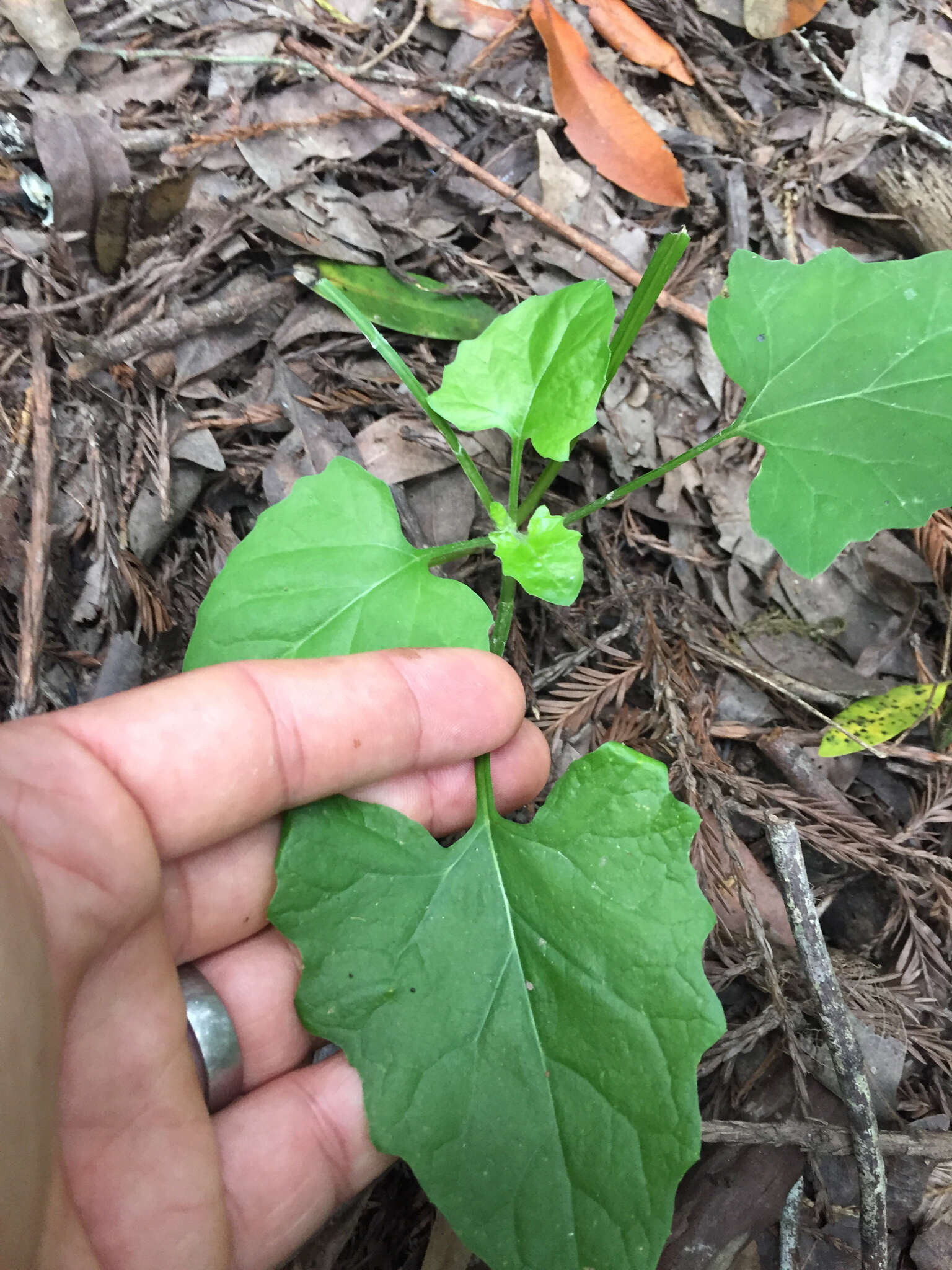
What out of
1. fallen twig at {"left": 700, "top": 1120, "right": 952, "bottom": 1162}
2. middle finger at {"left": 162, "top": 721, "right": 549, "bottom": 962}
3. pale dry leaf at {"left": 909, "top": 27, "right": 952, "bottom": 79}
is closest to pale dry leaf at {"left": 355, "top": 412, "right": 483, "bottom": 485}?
middle finger at {"left": 162, "top": 721, "right": 549, "bottom": 962}

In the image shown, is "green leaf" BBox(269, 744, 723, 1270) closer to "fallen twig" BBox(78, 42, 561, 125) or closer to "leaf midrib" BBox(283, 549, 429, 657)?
"leaf midrib" BBox(283, 549, 429, 657)

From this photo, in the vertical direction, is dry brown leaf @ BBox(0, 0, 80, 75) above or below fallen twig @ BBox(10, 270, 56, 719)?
above

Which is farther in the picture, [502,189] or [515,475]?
[502,189]

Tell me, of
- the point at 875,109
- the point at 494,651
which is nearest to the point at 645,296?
the point at 494,651

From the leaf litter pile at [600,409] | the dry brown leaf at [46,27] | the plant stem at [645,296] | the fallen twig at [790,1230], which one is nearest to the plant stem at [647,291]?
the plant stem at [645,296]

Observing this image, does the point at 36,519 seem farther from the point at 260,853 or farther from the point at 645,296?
the point at 645,296
